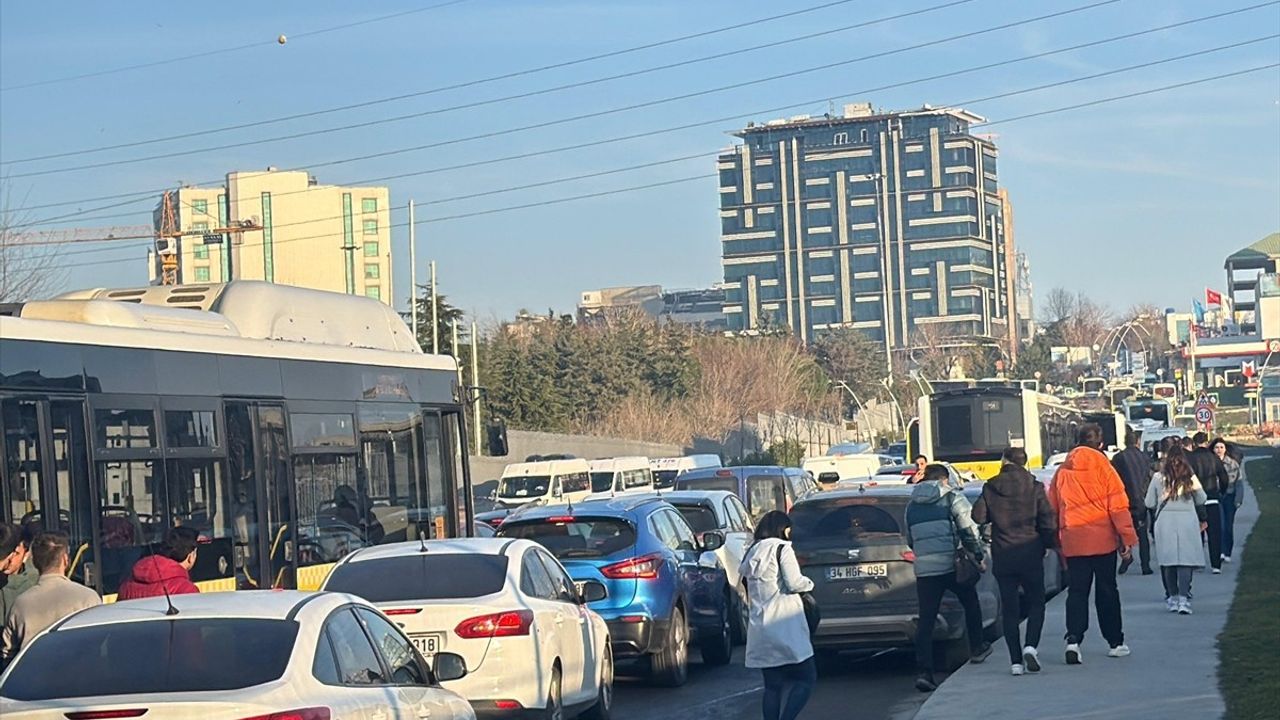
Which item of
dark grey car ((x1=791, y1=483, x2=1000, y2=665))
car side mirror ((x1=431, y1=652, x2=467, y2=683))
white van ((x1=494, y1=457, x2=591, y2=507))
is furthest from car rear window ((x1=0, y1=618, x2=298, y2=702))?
white van ((x1=494, y1=457, x2=591, y2=507))

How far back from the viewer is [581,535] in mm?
15867

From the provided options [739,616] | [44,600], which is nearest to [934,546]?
[739,616]

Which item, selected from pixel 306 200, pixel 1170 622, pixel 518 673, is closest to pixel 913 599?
pixel 1170 622

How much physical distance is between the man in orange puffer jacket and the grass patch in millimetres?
1087

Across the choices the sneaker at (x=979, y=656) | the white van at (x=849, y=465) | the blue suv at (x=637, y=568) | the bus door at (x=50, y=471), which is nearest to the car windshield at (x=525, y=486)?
the white van at (x=849, y=465)

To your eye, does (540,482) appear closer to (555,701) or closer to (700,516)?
→ (700,516)

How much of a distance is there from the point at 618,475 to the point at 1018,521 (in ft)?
117

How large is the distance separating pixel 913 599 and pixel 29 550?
718 centimetres

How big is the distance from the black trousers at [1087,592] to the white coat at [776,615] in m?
3.96

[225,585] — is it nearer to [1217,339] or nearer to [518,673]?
[518,673]

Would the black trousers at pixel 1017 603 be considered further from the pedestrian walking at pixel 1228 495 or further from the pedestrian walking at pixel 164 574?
the pedestrian walking at pixel 1228 495

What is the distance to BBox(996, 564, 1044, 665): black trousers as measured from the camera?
1394 cm

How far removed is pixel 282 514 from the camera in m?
15.3

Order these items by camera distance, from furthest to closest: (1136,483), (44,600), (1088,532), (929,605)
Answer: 1. (1136,483)
2. (1088,532)
3. (929,605)
4. (44,600)
